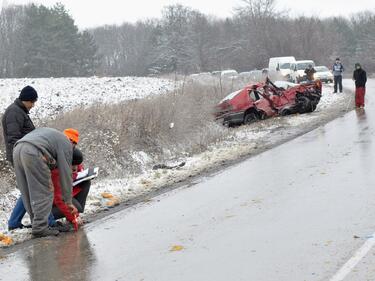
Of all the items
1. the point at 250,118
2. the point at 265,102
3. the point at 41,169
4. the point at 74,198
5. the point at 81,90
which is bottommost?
the point at 250,118

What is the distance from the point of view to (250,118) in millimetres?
21625

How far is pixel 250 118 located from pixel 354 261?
629 inches

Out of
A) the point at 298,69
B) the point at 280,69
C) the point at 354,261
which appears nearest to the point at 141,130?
the point at 354,261

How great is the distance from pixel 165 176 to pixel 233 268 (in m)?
6.31

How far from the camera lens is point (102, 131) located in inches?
560

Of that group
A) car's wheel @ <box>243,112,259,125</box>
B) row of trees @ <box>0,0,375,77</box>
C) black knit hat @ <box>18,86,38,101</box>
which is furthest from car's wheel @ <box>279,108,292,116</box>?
row of trees @ <box>0,0,375,77</box>

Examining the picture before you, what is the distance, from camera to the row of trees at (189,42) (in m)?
71.5

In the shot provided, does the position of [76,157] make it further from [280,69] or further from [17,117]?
[280,69]

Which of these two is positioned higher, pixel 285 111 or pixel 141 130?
pixel 141 130

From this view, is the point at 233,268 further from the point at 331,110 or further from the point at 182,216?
the point at 331,110

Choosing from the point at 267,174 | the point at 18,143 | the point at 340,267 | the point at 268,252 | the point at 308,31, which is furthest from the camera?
the point at 308,31

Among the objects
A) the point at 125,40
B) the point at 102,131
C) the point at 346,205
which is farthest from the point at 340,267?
the point at 125,40

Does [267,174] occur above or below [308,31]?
below

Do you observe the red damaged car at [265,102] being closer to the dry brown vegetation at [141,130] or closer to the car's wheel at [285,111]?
the car's wheel at [285,111]
